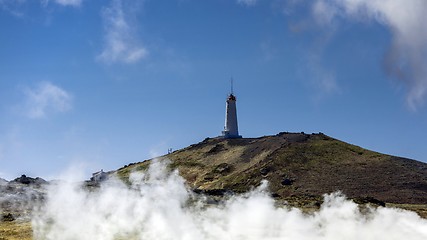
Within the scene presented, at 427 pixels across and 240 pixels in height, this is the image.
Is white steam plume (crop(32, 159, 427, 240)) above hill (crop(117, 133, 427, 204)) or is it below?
below

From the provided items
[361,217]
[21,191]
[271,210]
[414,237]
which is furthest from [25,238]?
[21,191]

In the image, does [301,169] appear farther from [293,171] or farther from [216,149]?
[216,149]

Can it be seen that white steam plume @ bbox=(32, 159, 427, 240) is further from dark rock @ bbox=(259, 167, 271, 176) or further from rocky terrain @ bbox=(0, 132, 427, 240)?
dark rock @ bbox=(259, 167, 271, 176)

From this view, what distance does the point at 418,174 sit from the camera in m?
148

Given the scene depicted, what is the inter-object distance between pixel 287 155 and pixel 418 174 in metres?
33.8

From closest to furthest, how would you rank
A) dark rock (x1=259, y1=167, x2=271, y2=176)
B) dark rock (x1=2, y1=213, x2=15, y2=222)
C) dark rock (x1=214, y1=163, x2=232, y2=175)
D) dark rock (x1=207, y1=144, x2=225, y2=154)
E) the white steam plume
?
the white steam plume < dark rock (x1=2, y1=213, x2=15, y2=222) < dark rock (x1=259, y1=167, x2=271, y2=176) < dark rock (x1=214, y1=163, x2=232, y2=175) < dark rock (x1=207, y1=144, x2=225, y2=154)

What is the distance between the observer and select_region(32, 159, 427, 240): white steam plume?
49.9m

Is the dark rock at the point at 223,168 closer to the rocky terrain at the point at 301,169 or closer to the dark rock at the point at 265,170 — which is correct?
the rocky terrain at the point at 301,169

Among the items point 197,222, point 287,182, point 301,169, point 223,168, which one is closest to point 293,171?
point 301,169

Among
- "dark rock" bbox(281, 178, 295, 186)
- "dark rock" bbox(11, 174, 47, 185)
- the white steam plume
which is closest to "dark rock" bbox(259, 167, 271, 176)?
"dark rock" bbox(281, 178, 295, 186)

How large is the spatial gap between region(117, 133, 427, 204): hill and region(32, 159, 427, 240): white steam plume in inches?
1848

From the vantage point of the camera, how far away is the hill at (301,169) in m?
139

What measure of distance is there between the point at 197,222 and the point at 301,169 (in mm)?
99916

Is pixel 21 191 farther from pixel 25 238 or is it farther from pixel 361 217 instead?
pixel 361 217
